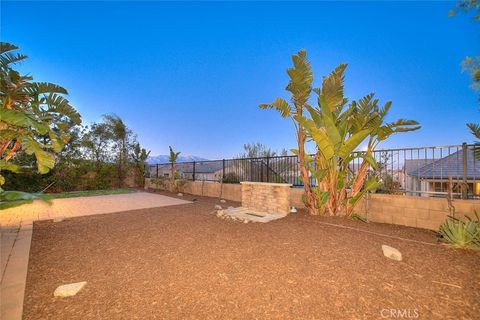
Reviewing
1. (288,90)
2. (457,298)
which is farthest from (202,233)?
(288,90)

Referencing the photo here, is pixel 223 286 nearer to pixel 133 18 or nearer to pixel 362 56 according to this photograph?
pixel 362 56

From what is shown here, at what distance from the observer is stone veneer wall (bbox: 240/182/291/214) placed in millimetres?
6250

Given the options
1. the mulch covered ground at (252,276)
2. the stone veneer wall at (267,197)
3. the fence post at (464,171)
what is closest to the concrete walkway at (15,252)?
the mulch covered ground at (252,276)

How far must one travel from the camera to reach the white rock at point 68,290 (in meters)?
2.23

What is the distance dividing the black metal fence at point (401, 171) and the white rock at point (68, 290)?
5.48 m

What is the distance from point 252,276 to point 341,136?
13.7 ft

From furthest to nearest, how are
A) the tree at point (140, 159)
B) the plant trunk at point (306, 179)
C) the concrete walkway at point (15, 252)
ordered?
the tree at point (140, 159) < the plant trunk at point (306, 179) < the concrete walkway at point (15, 252)

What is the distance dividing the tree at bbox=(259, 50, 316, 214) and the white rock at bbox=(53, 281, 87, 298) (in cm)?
516

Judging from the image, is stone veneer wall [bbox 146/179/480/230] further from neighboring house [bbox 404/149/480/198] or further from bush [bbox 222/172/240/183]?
bush [bbox 222/172/240/183]

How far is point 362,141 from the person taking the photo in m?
5.21

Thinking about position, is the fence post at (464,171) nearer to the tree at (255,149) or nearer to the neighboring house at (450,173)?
the neighboring house at (450,173)

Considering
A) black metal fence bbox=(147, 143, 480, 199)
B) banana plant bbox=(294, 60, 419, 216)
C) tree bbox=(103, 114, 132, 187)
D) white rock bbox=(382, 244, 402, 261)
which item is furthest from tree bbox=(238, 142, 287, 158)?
white rock bbox=(382, 244, 402, 261)

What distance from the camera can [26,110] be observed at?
3.49 metres

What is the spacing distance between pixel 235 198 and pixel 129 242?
583cm
